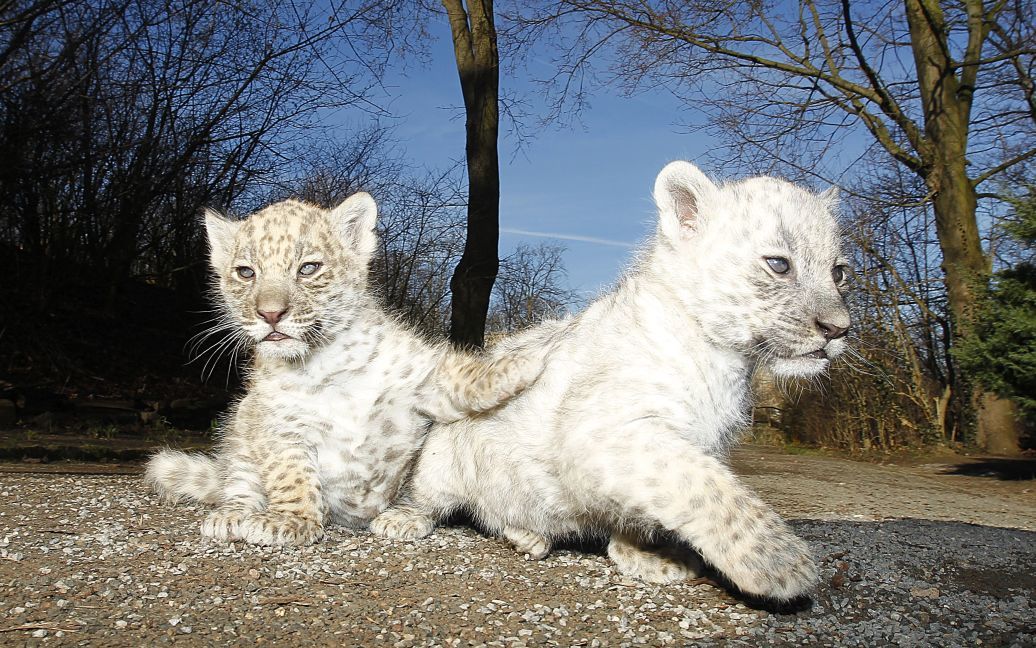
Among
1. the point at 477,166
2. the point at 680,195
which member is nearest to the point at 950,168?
the point at 477,166

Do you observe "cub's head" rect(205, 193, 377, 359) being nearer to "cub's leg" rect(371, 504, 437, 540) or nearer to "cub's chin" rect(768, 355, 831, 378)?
"cub's leg" rect(371, 504, 437, 540)

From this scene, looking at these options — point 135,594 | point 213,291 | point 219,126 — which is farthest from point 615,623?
point 219,126

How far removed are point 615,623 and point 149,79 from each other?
33.5 ft

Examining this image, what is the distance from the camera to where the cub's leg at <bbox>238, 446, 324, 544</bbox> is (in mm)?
3404

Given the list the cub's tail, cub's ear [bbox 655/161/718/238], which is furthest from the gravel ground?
cub's ear [bbox 655/161/718/238]

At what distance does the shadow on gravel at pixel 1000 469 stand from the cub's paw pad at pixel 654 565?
8.22 metres

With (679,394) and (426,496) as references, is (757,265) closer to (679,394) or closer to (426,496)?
(679,394)

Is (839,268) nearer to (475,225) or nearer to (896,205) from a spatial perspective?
(475,225)

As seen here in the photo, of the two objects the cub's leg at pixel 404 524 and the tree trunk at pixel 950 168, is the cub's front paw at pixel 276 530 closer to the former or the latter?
the cub's leg at pixel 404 524

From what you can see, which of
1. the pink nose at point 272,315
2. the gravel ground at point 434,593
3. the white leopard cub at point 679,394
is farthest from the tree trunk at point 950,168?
the pink nose at point 272,315

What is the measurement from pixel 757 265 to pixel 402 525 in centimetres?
195

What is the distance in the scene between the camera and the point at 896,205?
13.1 meters

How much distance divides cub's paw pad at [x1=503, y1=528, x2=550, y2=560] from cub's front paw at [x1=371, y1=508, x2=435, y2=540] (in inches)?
19.3

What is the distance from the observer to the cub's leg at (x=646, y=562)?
3.16 m
